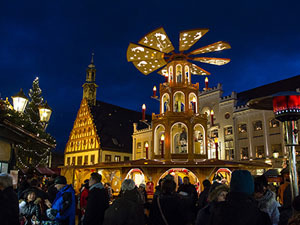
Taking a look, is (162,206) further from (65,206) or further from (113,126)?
(113,126)

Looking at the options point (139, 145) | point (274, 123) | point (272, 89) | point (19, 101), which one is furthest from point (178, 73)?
point (139, 145)

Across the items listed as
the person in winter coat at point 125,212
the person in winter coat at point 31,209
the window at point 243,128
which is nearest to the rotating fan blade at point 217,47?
the window at point 243,128

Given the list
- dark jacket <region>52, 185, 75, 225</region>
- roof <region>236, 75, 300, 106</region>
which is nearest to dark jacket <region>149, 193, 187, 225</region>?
dark jacket <region>52, 185, 75, 225</region>

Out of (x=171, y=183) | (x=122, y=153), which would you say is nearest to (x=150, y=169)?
(x=171, y=183)

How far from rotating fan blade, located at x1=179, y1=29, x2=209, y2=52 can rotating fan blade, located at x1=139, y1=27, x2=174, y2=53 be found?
3.04 ft

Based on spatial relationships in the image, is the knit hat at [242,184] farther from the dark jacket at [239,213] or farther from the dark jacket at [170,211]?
the dark jacket at [170,211]

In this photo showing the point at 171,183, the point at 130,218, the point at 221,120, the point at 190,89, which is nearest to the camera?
the point at 130,218

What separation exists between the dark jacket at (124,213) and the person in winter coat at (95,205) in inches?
47.4

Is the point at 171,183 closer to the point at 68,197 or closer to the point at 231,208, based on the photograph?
the point at 231,208

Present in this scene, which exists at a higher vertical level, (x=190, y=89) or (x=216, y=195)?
(x=190, y=89)

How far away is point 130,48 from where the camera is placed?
19875 mm

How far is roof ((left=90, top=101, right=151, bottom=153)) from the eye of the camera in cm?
4554

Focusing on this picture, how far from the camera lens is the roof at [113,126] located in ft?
149

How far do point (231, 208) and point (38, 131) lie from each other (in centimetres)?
3190
